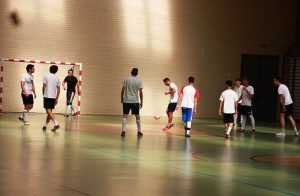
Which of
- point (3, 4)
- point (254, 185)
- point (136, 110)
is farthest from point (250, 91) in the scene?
point (254, 185)

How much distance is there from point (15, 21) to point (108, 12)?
488 cm

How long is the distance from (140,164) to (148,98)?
2167 cm

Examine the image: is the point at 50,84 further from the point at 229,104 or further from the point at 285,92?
the point at 285,92

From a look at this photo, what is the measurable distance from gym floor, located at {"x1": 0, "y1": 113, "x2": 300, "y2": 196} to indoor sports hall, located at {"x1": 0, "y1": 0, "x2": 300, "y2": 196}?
0.04m

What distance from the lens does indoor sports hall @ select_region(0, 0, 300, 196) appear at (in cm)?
1210

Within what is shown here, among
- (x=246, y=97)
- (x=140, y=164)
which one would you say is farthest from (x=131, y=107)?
(x=246, y=97)

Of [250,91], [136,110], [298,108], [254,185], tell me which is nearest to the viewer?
[254,185]

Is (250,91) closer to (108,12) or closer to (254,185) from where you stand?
(108,12)

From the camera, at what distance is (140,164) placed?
1372 centimetres

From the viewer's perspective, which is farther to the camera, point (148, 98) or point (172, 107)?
point (148, 98)

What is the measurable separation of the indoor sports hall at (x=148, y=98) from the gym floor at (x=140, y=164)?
36mm

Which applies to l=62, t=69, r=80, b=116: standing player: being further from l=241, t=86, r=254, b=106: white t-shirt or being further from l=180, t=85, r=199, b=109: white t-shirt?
l=180, t=85, r=199, b=109: white t-shirt

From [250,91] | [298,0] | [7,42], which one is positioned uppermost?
[298,0]

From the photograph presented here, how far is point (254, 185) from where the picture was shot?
1150cm
